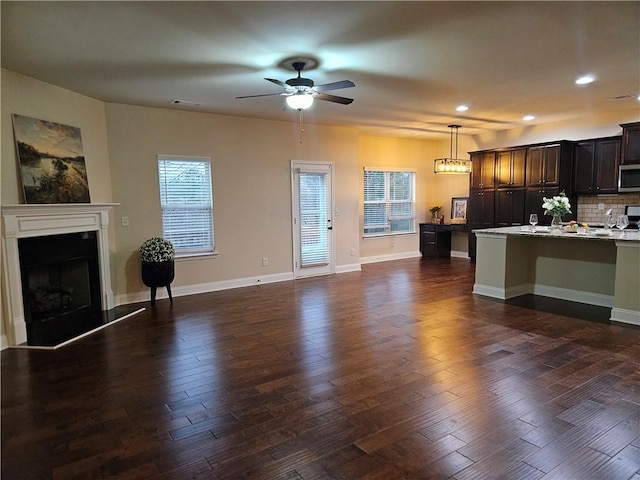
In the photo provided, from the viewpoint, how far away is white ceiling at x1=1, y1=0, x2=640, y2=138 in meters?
2.81

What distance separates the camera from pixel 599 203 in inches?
274

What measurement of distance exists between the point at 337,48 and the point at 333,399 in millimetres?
2942

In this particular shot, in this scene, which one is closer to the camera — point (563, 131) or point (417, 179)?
point (563, 131)

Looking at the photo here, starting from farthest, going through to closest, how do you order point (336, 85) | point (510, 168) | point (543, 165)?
point (510, 168)
point (543, 165)
point (336, 85)

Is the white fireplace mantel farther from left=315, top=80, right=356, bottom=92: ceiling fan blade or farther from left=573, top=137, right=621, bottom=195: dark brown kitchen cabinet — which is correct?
left=573, top=137, right=621, bottom=195: dark brown kitchen cabinet

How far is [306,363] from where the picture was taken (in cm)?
346

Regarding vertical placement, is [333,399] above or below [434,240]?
below

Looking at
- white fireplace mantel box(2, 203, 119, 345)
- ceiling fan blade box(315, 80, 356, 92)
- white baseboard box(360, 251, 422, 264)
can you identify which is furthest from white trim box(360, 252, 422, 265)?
white fireplace mantel box(2, 203, 119, 345)

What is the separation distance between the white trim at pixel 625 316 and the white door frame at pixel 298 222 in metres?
4.49

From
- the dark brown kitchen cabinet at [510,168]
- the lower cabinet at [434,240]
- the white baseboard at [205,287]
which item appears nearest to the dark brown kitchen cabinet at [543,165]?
the dark brown kitchen cabinet at [510,168]

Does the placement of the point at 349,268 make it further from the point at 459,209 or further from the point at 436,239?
the point at 459,209

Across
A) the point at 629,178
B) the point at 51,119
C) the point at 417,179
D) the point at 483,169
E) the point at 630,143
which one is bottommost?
the point at 629,178

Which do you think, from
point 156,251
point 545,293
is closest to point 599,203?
point 545,293

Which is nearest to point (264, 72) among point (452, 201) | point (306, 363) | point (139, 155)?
point (139, 155)
